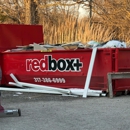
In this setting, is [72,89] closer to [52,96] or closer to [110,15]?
[52,96]

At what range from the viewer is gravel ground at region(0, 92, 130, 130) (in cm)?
589

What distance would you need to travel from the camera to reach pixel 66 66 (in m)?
9.28

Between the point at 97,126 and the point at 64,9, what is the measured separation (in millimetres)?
15790

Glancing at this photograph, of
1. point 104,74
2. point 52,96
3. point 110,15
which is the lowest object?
point 52,96

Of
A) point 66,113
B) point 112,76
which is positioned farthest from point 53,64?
point 66,113

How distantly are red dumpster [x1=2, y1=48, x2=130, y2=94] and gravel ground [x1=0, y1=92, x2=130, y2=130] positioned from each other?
22.5 inches

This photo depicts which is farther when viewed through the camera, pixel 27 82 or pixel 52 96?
pixel 27 82

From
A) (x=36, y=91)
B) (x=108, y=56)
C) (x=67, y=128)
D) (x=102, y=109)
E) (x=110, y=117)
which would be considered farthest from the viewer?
(x=36, y=91)

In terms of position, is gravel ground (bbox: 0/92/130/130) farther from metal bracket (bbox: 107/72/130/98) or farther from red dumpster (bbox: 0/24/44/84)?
red dumpster (bbox: 0/24/44/84)

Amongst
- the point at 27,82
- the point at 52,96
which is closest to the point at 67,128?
the point at 52,96

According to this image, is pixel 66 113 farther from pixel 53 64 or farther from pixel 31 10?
pixel 31 10

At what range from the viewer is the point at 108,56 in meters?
8.70

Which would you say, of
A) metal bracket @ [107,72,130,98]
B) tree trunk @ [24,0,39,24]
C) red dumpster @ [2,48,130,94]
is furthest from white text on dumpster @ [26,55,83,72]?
tree trunk @ [24,0,39,24]

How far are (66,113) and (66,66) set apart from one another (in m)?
2.58
